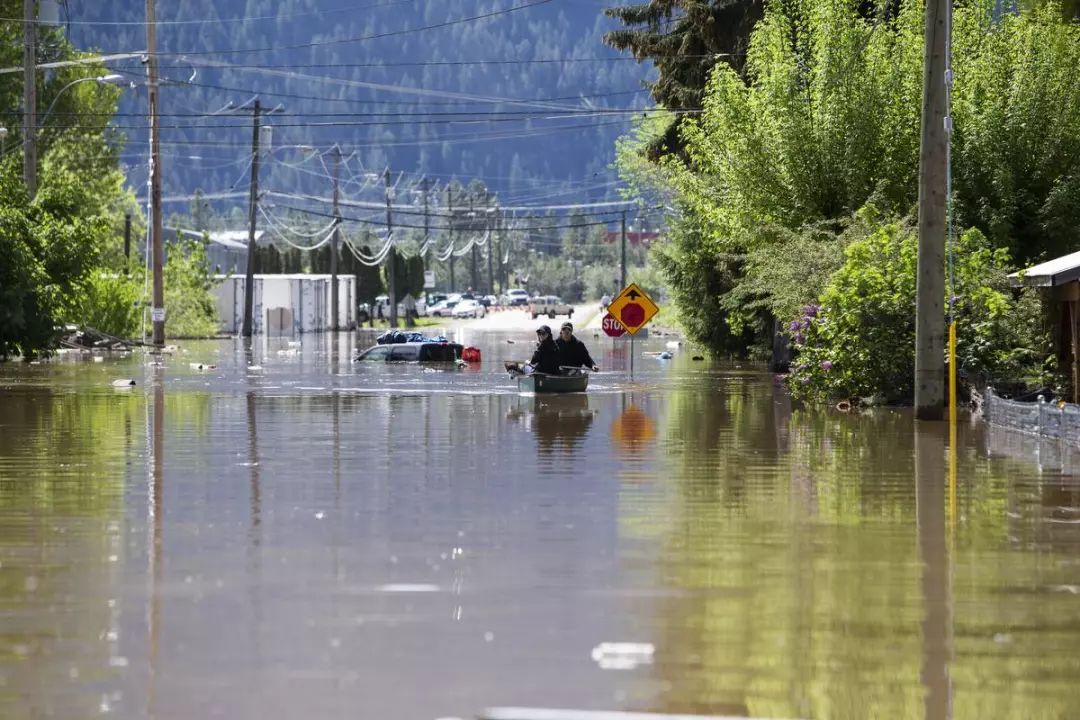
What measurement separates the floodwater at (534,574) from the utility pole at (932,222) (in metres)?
1.66

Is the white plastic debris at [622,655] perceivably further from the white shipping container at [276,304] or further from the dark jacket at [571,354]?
the white shipping container at [276,304]

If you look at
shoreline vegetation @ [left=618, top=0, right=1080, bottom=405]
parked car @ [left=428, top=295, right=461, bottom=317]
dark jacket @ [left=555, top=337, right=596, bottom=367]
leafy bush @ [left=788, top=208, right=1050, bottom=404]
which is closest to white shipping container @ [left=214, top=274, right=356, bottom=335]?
parked car @ [left=428, top=295, right=461, bottom=317]

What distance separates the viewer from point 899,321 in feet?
104

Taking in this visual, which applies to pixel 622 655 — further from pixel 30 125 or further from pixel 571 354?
pixel 30 125

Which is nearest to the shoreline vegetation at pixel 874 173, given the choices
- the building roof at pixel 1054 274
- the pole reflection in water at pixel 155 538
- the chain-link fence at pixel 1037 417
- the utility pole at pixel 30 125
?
the building roof at pixel 1054 274

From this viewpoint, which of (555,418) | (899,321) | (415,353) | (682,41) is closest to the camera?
(555,418)

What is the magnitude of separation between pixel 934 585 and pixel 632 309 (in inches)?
1206

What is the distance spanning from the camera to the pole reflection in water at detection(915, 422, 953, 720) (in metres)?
9.26

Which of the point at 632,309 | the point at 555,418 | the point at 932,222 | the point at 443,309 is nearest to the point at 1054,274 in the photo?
the point at 932,222

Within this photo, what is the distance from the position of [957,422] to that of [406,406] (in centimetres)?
1014

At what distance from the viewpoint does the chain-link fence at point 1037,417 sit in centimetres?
2375

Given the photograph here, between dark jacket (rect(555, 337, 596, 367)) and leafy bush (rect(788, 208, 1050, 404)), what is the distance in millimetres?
5513

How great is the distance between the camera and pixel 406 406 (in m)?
33.7

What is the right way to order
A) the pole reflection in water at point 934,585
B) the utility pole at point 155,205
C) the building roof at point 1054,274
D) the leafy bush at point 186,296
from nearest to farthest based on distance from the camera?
the pole reflection in water at point 934,585 < the building roof at point 1054,274 < the utility pole at point 155,205 < the leafy bush at point 186,296
